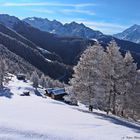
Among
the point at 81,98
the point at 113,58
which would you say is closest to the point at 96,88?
the point at 81,98

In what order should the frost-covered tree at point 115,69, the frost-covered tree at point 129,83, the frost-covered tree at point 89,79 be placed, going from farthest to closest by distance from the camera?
the frost-covered tree at point 129,83 → the frost-covered tree at point 115,69 → the frost-covered tree at point 89,79

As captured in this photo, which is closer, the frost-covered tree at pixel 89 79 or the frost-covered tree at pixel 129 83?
the frost-covered tree at pixel 89 79

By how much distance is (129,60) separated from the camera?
53562 mm

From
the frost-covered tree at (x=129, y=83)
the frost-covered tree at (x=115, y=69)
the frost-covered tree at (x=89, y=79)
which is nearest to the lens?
the frost-covered tree at (x=89, y=79)

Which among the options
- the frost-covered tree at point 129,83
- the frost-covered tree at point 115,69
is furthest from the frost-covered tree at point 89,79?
the frost-covered tree at point 129,83

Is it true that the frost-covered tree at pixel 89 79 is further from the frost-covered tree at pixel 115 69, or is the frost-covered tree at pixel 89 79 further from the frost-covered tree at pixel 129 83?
the frost-covered tree at pixel 129 83

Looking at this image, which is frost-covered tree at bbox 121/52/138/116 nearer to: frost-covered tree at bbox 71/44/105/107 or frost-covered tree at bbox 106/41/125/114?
frost-covered tree at bbox 106/41/125/114

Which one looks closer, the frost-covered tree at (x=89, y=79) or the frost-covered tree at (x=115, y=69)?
the frost-covered tree at (x=89, y=79)

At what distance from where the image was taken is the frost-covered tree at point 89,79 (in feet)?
146

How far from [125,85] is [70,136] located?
34214mm

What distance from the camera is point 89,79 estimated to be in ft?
146

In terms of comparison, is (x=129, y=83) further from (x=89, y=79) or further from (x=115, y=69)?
(x=89, y=79)

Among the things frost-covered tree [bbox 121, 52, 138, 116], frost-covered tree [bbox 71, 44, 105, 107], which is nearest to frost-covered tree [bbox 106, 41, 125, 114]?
frost-covered tree [bbox 121, 52, 138, 116]

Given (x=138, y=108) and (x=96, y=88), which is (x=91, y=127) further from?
(x=138, y=108)
